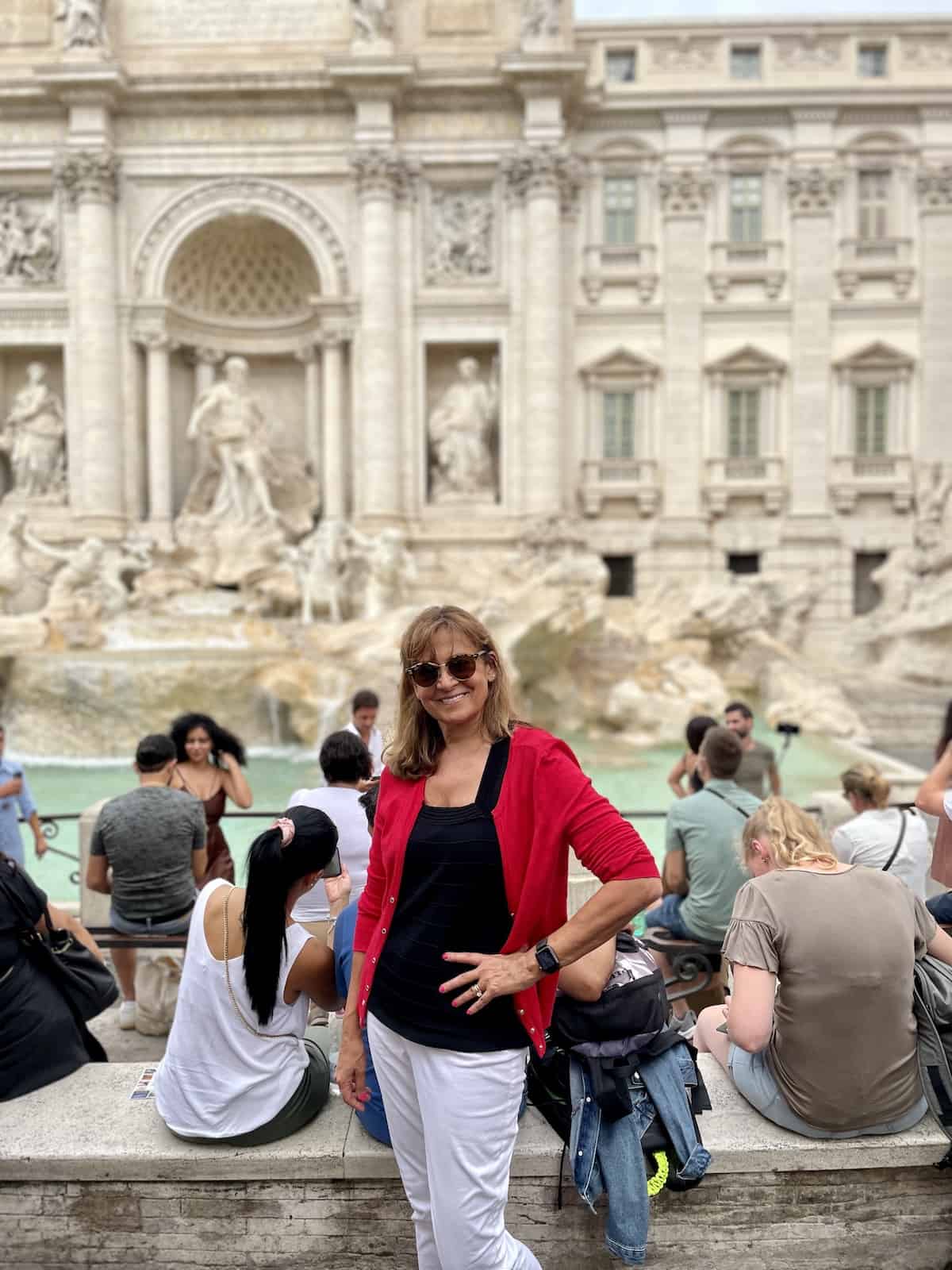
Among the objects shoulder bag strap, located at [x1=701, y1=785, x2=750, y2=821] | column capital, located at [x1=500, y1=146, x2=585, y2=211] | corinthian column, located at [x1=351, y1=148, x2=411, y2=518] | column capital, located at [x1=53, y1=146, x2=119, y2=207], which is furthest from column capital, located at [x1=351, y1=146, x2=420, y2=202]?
shoulder bag strap, located at [x1=701, y1=785, x2=750, y2=821]

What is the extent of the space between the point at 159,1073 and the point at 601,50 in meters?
21.4

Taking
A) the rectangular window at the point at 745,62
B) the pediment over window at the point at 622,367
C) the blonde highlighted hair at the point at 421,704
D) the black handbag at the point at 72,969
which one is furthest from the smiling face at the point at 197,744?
the rectangular window at the point at 745,62

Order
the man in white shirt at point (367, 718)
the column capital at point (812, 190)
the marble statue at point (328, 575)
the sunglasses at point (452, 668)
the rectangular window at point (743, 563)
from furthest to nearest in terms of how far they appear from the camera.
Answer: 1. the rectangular window at point (743, 563)
2. the column capital at point (812, 190)
3. the marble statue at point (328, 575)
4. the man in white shirt at point (367, 718)
5. the sunglasses at point (452, 668)

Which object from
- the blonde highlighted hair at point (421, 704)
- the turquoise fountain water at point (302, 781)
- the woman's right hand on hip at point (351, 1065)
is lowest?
the turquoise fountain water at point (302, 781)

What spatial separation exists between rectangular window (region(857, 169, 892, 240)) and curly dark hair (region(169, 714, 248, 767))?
19.2m

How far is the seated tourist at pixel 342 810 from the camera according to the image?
3869 mm

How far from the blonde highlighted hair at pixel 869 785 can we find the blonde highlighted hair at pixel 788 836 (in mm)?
1407

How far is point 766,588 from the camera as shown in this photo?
18594mm

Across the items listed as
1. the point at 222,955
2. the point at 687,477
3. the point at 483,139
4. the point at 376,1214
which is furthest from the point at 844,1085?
the point at 483,139

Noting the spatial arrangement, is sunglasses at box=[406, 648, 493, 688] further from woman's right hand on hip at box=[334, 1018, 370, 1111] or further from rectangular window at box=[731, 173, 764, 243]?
rectangular window at box=[731, 173, 764, 243]

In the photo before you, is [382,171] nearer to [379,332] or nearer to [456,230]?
[456,230]

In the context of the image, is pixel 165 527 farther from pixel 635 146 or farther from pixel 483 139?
pixel 635 146

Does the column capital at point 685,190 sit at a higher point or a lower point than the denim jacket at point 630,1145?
higher

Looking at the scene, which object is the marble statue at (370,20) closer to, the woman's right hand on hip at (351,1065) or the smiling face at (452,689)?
the smiling face at (452,689)
